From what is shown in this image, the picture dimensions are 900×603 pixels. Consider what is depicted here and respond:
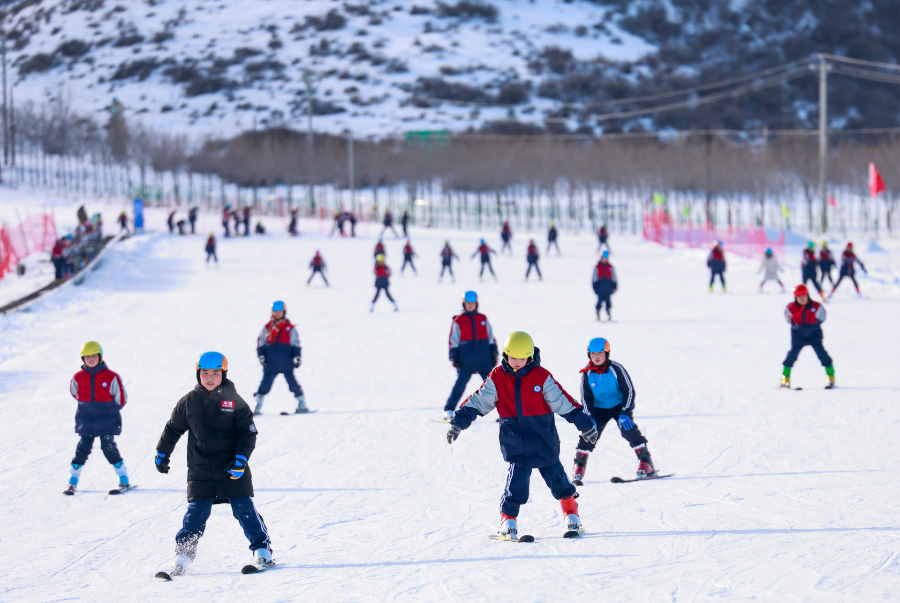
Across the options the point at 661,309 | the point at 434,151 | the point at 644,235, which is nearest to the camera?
the point at 661,309

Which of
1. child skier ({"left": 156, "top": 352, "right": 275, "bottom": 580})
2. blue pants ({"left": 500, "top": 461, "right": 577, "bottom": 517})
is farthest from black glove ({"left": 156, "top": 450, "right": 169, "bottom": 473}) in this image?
blue pants ({"left": 500, "top": 461, "right": 577, "bottom": 517})

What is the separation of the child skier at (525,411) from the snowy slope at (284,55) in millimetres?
89662

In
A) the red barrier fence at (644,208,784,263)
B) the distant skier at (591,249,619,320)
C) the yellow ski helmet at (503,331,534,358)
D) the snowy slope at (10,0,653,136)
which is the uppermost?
the snowy slope at (10,0,653,136)

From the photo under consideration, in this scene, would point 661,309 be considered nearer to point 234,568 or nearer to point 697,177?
point 234,568

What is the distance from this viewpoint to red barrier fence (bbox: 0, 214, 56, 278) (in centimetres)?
2469

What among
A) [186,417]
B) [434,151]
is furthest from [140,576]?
[434,151]

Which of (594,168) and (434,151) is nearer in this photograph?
(594,168)

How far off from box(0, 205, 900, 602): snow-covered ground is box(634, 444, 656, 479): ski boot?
0.29 metres

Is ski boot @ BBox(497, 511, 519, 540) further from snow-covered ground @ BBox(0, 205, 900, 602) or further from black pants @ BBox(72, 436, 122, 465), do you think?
black pants @ BBox(72, 436, 122, 465)

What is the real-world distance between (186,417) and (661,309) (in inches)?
620

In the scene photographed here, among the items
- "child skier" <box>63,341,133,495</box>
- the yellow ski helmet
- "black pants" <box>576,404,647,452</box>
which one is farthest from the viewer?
"child skier" <box>63,341,133,495</box>

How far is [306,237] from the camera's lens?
Result: 38438 mm

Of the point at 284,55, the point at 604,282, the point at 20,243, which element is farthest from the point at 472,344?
the point at 284,55

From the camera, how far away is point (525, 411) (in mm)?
5285
